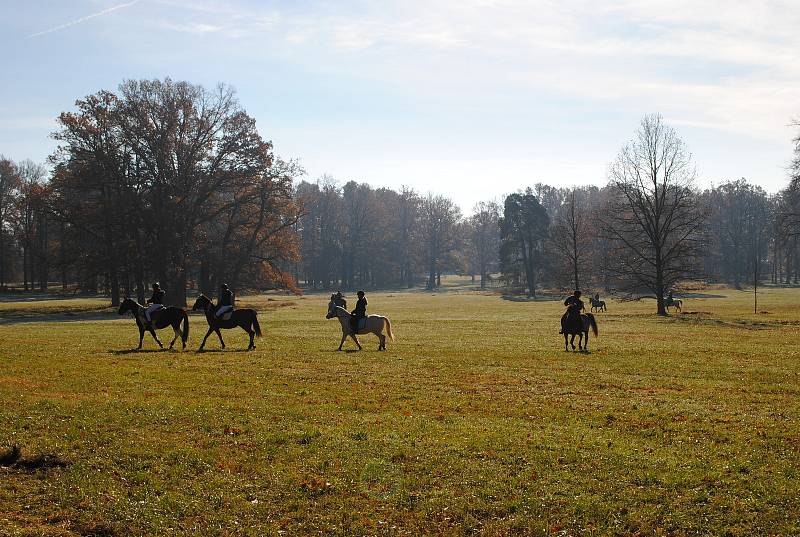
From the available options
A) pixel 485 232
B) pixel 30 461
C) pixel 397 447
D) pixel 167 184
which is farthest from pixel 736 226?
pixel 30 461

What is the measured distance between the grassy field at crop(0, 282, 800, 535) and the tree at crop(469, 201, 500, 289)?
12589 cm

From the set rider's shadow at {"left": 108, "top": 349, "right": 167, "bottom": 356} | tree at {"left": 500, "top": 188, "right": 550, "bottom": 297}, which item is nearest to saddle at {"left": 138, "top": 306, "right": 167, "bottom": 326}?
rider's shadow at {"left": 108, "top": 349, "right": 167, "bottom": 356}

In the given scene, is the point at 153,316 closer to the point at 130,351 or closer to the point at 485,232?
the point at 130,351

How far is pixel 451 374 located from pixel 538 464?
9547mm

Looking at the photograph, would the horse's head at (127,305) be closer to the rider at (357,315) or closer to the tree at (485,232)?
the rider at (357,315)

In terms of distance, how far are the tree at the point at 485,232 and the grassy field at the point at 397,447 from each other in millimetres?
125894

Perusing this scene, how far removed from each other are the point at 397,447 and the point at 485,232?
141577 millimetres

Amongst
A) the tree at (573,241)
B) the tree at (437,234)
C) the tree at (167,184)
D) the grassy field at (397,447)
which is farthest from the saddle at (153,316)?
the tree at (437,234)

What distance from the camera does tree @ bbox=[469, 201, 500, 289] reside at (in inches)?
5842

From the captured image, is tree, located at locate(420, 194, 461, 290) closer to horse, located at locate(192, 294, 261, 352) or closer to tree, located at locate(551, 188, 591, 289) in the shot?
tree, located at locate(551, 188, 591, 289)

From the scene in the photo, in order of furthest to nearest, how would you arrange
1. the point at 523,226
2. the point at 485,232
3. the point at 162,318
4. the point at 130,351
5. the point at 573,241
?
the point at 485,232
the point at 523,226
the point at 573,241
the point at 162,318
the point at 130,351

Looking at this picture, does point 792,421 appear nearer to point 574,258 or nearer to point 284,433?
point 284,433

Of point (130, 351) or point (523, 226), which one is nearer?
point (130, 351)

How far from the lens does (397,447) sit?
12.0 metres
